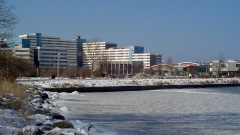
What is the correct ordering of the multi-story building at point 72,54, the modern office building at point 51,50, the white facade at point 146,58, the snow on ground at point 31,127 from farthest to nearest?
the white facade at point 146,58, the multi-story building at point 72,54, the modern office building at point 51,50, the snow on ground at point 31,127

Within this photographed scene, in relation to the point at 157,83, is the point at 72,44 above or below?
above

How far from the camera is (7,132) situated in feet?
20.5

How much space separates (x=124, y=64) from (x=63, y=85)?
100931 mm

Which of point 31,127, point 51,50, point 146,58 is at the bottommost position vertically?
point 31,127

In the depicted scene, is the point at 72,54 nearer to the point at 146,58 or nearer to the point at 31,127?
the point at 146,58

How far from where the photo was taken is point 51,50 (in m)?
114

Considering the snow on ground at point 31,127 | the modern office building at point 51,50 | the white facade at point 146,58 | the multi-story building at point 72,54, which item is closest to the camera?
the snow on ground at point 31,127

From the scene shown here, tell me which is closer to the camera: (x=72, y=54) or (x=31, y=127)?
(x=31, y=127)

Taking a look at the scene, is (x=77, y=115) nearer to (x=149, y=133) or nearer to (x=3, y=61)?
(x=149, y=133)

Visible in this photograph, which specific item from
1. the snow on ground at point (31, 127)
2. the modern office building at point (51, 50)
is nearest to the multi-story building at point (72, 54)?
the modern office building at point (51, 50)

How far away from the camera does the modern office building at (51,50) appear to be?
11038cm

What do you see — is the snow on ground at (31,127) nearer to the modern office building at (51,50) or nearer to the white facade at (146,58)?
the modern office building at (51,50)

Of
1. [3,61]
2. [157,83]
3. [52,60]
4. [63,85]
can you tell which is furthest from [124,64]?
[3,61]

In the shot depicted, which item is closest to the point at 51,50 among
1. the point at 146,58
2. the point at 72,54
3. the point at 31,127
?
the point at 72,54
